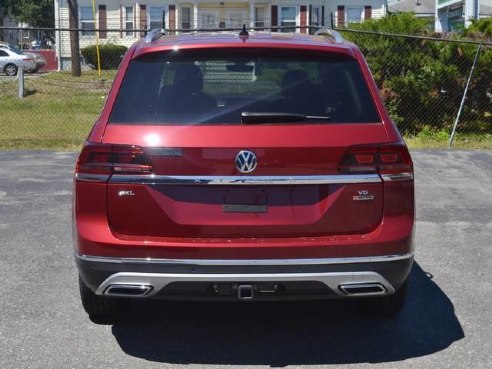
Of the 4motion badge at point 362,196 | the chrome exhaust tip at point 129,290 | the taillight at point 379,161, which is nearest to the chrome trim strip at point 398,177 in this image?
the taillight at point 379,161

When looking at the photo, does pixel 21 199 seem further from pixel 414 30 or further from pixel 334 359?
pixel 414 30

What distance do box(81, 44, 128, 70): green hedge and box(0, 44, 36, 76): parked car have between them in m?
2.70

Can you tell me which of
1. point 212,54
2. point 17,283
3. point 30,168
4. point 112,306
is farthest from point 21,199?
point 212,54

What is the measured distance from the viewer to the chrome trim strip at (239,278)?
3.91 m

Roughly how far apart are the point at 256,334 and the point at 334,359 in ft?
1.93

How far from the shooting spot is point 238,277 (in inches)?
154

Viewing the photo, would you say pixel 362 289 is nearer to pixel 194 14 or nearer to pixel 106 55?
pixel 106 55

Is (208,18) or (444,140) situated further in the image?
(208,18)

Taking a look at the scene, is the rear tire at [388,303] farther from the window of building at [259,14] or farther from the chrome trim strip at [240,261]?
the window of building at [259,14]

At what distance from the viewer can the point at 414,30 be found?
14008mm

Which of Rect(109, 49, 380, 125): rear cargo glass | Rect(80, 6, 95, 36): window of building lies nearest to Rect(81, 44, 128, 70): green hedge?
Rect(80, 6, 95, 36): window of building

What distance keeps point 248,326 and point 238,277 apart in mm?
1009

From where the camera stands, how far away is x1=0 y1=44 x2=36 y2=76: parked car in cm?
3616

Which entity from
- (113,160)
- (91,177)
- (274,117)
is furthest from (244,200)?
(91,177)
